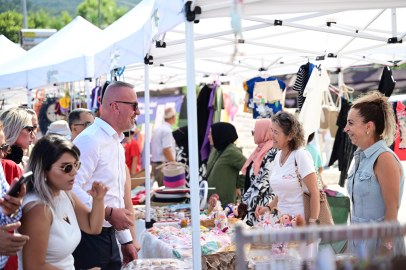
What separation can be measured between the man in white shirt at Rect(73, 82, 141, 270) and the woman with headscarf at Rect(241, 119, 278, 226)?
1635mm

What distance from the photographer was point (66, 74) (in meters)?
6.00

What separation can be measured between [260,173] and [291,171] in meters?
0.91

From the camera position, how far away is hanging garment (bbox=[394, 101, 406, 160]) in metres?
5.41

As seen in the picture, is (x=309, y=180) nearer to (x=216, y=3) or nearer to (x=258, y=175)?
(x=258, y=175)

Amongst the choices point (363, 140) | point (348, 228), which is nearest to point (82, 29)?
point (363, 140)

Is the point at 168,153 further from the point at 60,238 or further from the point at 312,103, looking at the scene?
the point at 60,238

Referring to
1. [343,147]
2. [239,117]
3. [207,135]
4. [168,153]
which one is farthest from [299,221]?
[239,117]

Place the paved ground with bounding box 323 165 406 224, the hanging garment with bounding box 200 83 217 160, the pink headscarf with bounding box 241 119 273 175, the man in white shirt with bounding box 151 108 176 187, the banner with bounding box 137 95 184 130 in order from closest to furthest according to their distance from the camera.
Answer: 1. the pink headscarf with bounding box 241 119 273 175
2. the hanging garment with bounding box 200 83 217 160
3. the paved ground with bounding box 323 165 406 224
4. the man in white shirt with bounding box 151 108 176 187
5. the banner with bounding box 137 95 184 130

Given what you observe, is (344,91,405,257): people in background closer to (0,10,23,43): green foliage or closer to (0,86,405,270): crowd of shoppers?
(0,86,405,270): crowd of shoppers

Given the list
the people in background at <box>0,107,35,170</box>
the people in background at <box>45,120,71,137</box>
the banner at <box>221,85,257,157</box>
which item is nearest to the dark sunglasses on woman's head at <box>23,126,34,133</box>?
the people in background at <box>0,107,35,170</box>

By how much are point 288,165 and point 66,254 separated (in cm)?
196

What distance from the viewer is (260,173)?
13.4 ft

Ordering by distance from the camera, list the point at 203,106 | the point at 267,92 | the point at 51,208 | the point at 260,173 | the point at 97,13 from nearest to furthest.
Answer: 1. the point at 51,208
2. the point at 260,173
3. the point at 267,92
4. the point at 203,106
5. the point at 97,13

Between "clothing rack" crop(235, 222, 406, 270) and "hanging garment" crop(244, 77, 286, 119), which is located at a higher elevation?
"hanging garment" crop(244, 77, 286, 119)
